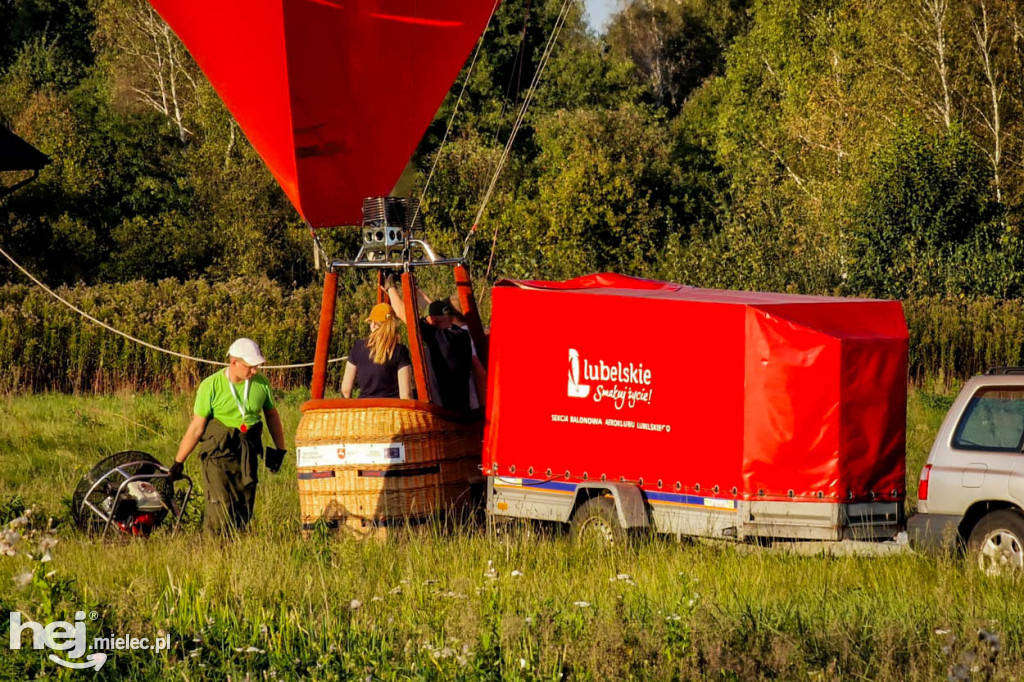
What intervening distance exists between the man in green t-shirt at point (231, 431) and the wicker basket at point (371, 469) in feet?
1.13

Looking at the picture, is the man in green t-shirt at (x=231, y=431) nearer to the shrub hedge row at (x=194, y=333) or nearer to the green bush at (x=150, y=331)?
the shrub hedge row at (x=194, y=333)

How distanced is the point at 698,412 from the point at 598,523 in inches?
44.8

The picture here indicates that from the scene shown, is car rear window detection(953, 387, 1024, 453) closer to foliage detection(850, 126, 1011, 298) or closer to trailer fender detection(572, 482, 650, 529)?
trailer fender detection(572, 482, 650, 529)

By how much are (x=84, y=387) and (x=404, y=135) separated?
11944 mm

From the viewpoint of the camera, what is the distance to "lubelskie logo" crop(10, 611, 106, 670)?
282 inches

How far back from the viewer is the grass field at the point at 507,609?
7098mm

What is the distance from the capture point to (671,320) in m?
10.6

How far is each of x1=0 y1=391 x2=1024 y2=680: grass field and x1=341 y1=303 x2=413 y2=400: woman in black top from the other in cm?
118

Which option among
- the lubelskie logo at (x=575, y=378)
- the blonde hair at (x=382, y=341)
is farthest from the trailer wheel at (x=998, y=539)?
the blonde hair at (x=382, y=341)

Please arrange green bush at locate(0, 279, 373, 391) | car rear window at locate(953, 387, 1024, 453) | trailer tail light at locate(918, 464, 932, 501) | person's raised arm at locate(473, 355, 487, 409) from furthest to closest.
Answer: green bush at locate(0, 279, 373, 391), person's raised arm at locate(473, 355, 487, 409), trailer tail light at locate(918, 464, 932, 501), car rear window at locate(953, 387, 1024, 453)

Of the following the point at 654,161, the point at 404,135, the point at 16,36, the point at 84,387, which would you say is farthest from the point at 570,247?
the point at 16,36

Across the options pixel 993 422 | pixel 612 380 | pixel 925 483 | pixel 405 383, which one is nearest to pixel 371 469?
pixel 405 383

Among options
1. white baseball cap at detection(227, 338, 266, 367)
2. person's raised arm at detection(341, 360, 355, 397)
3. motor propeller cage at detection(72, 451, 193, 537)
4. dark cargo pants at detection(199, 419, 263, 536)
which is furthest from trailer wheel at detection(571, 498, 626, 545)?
motor propeller cage at detection(72, 451, 193, 537)

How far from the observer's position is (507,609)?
8.05m
